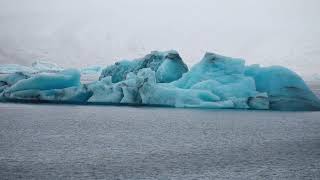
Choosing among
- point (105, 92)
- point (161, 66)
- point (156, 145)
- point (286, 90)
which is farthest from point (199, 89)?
point (156, 145)

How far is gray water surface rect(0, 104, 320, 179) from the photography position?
27.4 feet

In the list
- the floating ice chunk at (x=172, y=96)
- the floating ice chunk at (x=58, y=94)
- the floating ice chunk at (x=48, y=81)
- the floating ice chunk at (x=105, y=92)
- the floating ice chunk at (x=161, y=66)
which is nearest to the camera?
the floating ice chunk at (x=172, y=96)

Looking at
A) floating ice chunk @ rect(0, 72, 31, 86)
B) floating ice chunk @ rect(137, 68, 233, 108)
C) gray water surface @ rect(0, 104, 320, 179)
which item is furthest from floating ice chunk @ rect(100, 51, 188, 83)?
gray water surface @ rect(0, 104, 320, 179)

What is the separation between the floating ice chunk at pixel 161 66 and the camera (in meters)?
25.2

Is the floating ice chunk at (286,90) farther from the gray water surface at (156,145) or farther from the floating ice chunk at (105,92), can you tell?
the floating ice chunk at (105,92)

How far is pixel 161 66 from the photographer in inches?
991

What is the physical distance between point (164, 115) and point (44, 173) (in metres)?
11.2

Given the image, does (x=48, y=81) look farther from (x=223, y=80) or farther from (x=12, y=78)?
(x=223, y=80)

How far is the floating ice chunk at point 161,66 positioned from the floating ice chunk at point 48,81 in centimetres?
357

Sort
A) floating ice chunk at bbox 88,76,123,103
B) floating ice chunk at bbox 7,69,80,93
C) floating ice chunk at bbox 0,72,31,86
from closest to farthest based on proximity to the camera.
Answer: floating ice chunk at bbox 88,76,123,103 < floating ice chunk at bbox 7,69,80,93 < floating ice chunk at bbox 0,72,31,86

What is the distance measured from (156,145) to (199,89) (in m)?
10.4

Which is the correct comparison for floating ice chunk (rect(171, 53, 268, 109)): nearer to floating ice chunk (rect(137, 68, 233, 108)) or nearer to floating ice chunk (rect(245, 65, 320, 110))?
floating ice chunk (rect(137, 68, 233, 108))

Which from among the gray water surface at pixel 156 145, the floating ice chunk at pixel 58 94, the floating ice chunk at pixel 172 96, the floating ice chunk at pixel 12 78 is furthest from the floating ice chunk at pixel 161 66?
the gray water surface at pixel 156 145

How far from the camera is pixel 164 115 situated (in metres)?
18.9
